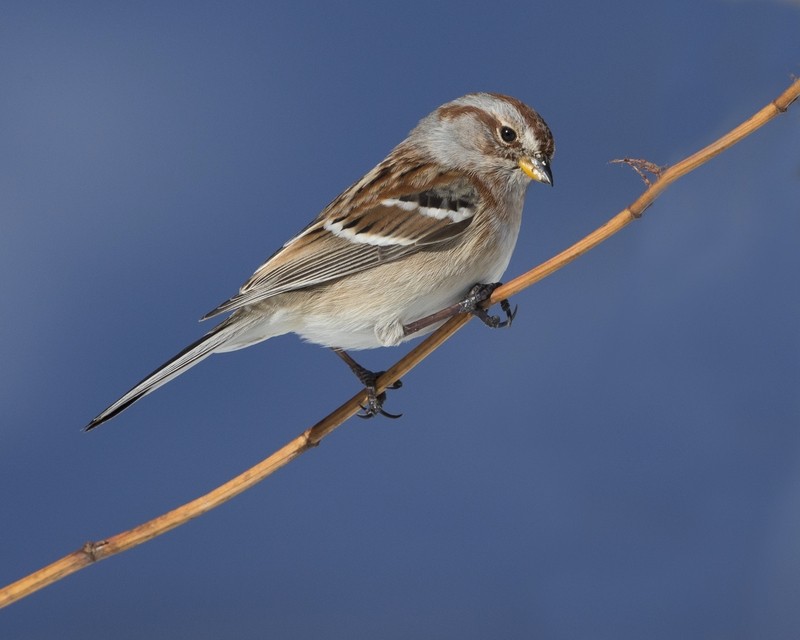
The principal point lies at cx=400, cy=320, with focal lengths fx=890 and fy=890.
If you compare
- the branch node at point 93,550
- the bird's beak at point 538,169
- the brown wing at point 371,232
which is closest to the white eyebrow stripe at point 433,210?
the brown wing at point 371,232

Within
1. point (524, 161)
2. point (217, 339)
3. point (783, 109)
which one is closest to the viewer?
point (783, 109)

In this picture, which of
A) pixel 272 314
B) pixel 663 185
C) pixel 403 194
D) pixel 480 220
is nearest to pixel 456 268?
pixel 480 220

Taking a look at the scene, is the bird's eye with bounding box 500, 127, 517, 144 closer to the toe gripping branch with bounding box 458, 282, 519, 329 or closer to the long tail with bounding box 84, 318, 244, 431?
the toe gripping branch with bounding box 458, 282, 519, 329

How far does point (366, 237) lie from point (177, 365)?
451 millimetres

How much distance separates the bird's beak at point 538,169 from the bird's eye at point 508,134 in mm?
49

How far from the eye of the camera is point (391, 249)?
1.59m

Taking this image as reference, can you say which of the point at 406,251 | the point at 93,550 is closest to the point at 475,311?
the point at 406,251

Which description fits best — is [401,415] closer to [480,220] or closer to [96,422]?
[480,220]

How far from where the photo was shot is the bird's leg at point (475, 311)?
1.38 meters

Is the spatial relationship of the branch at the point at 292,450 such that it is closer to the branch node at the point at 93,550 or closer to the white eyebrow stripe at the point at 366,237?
the branch node at the point at 93,550

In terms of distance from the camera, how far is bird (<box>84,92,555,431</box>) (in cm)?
153

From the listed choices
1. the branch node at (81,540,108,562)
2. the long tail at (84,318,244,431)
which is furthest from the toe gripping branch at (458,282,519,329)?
the branch node at (81,540,108,562)

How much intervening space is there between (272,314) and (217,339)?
0.13 m

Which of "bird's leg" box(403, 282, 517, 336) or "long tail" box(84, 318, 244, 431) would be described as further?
"bird's leg" box(403, 282, 517, 336)
